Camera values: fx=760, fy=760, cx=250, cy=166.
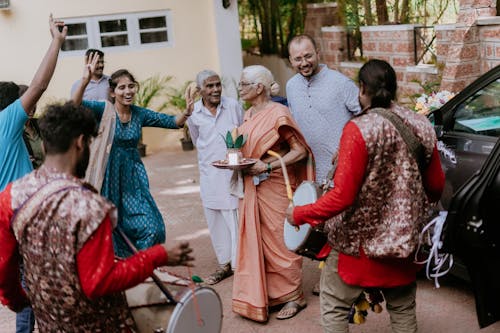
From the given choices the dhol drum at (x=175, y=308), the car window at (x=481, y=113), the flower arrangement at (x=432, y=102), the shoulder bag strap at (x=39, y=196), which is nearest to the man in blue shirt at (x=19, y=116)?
the shoulder bag strap at (x=39, y=196)

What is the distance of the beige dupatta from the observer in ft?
16.2

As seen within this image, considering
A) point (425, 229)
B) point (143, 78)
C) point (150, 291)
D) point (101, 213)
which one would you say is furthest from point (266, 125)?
point (143, 78)

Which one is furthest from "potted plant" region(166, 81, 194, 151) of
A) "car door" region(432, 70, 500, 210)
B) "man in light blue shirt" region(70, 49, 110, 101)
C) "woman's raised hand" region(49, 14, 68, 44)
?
"woman's raised hand" region(49, 14, 68, 44)

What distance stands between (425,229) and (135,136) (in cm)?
242

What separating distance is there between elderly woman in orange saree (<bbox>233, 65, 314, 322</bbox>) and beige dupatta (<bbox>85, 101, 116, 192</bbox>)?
0.89 m

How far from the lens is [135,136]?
5375 millimetres

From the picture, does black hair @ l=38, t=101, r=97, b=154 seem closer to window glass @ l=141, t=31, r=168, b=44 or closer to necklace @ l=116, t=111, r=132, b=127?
necklace @ l=116, t=111, r=132, b=127

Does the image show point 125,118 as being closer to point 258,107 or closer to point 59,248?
point 258,107

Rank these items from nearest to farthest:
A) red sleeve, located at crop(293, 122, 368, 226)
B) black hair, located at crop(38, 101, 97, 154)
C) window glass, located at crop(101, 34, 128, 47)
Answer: black hair, located at crop(38, 101, 97, 154)
red sleeve, located at crop(293, 122, 368, 226)
window glass, located at crop(101, 34, 128, 47)

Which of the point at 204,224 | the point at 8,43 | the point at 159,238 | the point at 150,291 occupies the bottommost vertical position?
the point at 204,224

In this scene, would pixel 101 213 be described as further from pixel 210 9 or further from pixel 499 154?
pixel 210 9

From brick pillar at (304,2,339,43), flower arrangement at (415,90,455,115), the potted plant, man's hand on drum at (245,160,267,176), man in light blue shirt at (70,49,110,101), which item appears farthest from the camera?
brick pillar at (304,2,339,43)

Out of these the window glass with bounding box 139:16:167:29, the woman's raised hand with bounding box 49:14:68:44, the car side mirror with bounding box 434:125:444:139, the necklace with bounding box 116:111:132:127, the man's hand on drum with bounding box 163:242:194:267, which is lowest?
the man's hand on drum with bounding box 163:242:194:267

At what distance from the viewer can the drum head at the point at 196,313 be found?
3.08 m
